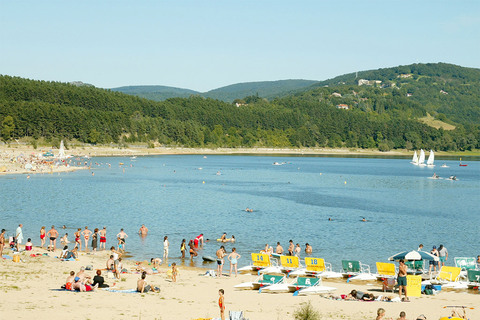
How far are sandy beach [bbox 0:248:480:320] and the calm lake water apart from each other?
7.16 m

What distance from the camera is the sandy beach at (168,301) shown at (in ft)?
59.3

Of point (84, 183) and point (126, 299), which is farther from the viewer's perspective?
point (84, 183)

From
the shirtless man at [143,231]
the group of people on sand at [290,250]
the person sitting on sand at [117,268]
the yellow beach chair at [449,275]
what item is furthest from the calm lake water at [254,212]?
the person sitting on sand at [117,268]

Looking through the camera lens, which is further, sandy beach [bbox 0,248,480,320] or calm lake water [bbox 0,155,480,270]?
calm lake water [bbox 0,155,480,270]

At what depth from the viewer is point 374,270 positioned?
3011cm

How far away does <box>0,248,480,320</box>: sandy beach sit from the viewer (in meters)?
18.1

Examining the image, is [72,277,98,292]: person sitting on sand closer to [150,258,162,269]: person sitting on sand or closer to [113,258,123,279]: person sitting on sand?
[113,258,123,279]: person sitting on sand

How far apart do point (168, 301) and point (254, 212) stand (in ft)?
112

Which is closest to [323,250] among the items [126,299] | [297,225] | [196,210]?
[297,225]

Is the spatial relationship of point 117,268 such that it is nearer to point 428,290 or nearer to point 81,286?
point 81,286

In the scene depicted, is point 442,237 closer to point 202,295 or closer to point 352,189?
point 202,295

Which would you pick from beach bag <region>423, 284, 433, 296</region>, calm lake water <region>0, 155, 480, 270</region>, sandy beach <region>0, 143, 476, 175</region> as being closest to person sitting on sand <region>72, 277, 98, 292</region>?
calm lake water <region>0, 155, 480, 270</region>

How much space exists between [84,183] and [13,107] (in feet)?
274

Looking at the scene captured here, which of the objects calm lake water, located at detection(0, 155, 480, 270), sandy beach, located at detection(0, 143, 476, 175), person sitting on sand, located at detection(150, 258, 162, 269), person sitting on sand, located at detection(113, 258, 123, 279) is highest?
sandy beach, located at detection(0, 143, 476, 175)
